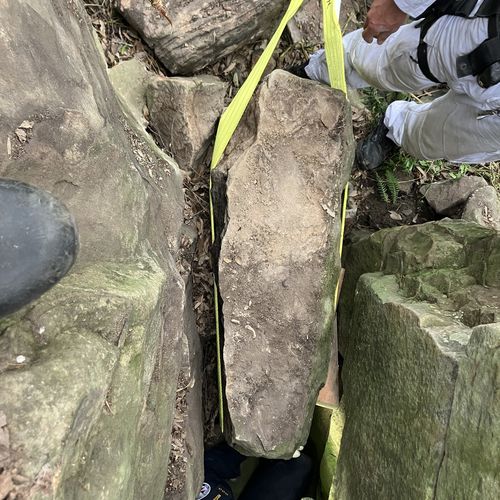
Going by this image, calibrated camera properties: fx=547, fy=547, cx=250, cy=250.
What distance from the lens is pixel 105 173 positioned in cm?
214

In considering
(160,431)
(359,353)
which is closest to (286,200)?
(359,353)

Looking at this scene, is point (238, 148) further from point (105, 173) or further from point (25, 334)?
point (25, 334)

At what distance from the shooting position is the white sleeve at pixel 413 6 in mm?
2617

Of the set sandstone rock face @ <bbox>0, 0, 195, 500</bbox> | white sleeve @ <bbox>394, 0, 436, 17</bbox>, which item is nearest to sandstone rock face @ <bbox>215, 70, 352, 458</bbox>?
sandstone rock face @ <bbox>0, 0, 195, 500</bbox>

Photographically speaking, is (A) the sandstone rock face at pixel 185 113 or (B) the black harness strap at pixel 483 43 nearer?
(B) the black harness strap at pixel 483 43

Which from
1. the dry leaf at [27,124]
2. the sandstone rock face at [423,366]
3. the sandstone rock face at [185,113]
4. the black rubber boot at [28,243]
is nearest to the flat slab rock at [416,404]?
the sandstone rock face at [423,366]

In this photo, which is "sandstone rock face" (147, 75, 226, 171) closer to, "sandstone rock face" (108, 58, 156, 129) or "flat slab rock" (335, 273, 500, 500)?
"sandstone rock face" (108, 58, 156, 129)

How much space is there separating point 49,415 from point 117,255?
795 millimetres

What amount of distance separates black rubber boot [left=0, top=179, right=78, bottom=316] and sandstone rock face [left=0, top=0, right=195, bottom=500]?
305 mm

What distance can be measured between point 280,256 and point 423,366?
986mm

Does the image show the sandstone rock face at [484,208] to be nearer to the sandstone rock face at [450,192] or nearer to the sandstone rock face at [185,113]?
the sandstone rock face at [450,192]

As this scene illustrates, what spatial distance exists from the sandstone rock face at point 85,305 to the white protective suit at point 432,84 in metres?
1.52

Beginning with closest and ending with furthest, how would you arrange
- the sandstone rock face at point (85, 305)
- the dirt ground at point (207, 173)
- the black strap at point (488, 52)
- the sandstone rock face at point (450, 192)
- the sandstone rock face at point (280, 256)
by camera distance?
the sandstone rock face at point (85, 305), the black strap at point (488, 52), the sandstone rock face at point (280, 256), the dirt ground at point (207, 173), the sandstone rock face at point (450, 192)

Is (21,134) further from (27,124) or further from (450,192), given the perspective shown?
(450,192)
